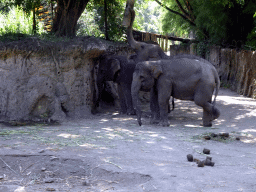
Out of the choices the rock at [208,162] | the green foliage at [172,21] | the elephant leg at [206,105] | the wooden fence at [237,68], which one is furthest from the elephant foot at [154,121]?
the green foliage at [172,21]

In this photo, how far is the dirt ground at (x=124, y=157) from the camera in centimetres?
434

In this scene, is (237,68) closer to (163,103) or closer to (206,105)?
(206,105)

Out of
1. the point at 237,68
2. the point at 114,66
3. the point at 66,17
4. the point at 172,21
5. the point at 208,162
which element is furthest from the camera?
the point at 172,21

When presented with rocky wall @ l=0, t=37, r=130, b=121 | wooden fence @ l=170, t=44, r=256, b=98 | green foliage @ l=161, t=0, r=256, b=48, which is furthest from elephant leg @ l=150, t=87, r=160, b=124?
green foliage @ l=161, t=0, r=256, b=48

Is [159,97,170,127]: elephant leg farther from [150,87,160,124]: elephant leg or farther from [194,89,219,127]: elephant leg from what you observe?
[194,89,219,127]: elephant leg

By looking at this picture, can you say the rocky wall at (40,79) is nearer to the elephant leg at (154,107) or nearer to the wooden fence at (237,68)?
the elephant leg at (154,107)

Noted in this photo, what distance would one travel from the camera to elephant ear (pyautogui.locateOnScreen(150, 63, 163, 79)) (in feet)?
27.1

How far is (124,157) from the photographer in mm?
5414

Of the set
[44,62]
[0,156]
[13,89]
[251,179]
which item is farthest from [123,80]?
[251,179]

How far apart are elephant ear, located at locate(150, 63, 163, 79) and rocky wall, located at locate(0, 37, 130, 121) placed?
2016mm

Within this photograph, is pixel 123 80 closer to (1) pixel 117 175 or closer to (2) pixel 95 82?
(2) pixel 95 82

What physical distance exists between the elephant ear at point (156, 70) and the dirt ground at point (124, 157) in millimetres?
1120

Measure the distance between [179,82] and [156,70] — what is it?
0.57 metres

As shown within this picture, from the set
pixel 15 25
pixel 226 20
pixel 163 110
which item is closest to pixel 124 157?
pixel 163 110
